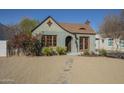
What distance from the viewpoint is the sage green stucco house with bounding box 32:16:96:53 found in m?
14.5

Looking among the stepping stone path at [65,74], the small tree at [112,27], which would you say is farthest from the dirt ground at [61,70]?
the small tree at [112,27]

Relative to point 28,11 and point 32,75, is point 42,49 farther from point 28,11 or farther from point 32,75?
point 32,75

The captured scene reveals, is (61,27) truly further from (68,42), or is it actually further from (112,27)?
(112,27)

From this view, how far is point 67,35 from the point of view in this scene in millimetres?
14922

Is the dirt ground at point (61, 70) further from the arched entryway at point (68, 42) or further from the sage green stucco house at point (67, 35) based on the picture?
the sage green stucco house at point (67, 35)

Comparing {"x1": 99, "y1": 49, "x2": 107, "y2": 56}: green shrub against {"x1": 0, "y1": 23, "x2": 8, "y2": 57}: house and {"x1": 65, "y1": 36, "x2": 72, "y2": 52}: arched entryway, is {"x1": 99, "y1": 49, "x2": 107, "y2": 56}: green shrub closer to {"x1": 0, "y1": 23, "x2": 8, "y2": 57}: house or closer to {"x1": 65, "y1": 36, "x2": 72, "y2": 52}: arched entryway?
{"x1": 65, "y1": 36, "x2": 72, "y2": 52}: arched entryway

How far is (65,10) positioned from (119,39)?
3.54m

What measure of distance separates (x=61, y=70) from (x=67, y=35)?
3.79 meters

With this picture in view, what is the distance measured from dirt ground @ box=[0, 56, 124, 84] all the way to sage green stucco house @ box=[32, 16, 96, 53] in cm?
79

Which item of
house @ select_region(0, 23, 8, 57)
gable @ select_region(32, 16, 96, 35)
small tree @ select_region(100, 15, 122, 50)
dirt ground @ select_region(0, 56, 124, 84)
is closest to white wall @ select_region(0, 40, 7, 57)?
house @ select_region(0, 23, 8, 57)
